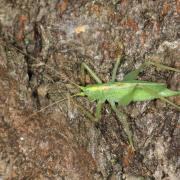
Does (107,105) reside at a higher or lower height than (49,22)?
lower

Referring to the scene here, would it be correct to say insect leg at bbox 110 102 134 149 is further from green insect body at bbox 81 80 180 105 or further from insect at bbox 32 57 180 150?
green insect body at bbox 81 80 180 105

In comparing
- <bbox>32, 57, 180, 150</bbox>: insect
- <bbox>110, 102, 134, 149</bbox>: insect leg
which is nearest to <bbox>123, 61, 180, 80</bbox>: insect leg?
<bbox>32, 57, 180, 150</bbox>: insect

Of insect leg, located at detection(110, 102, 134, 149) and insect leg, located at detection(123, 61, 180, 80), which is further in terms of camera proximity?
insect leg, located at detection(123, 61, 180, 80)

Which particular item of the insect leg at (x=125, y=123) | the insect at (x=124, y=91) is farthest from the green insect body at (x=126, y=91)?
the insect leg at (x=125, y=123)

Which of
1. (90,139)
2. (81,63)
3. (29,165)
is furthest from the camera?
(81,63)

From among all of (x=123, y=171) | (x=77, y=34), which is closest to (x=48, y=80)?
(x=77, y=34)

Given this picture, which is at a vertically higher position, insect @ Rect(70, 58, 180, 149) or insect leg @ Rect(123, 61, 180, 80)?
insect leg @ Rect(123, 61, 180, 80)

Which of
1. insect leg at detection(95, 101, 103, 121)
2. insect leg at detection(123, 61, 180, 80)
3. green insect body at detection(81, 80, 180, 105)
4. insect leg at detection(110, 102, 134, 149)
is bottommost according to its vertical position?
insect leg at detection(110, 102, 134, 149)

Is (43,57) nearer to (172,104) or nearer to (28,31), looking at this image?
(28,31)

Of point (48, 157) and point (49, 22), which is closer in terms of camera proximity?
point (48, 157)
